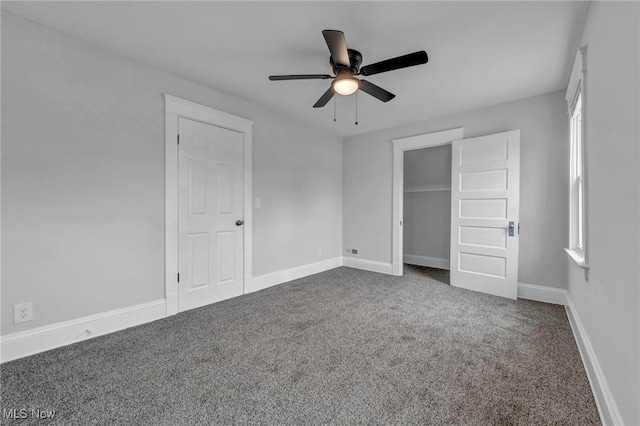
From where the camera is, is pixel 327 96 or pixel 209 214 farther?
pixel 209 214

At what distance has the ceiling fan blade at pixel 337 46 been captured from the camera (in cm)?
174

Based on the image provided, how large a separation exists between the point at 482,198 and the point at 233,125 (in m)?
3.32

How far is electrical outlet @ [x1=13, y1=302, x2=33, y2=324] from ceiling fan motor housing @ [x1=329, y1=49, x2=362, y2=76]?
2.97m

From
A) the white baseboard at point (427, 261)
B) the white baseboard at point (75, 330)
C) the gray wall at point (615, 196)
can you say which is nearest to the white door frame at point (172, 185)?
the white baseboard at point (75, 330)

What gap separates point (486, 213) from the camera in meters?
3.61

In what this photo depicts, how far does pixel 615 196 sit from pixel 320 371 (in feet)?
6.33

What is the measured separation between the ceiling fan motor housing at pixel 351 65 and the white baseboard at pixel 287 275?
8.75ft

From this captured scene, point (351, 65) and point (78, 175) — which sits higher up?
point (351, 65)

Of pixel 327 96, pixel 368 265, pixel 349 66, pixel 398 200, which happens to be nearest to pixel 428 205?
pixel 398 200

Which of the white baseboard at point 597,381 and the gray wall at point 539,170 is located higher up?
the gray wall at point 539,170

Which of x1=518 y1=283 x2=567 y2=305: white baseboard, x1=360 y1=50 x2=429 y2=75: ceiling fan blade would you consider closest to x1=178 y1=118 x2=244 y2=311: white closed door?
x1=360 y1=50 x2=429 y2=75: ceiling fan blade

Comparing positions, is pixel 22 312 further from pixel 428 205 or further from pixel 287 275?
pixel 428 205
